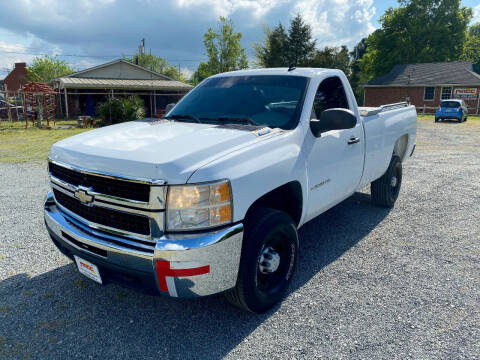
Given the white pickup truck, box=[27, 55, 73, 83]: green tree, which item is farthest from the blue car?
box=[27, 55, 73, 83]: green tree

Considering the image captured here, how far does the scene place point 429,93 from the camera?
123 feet

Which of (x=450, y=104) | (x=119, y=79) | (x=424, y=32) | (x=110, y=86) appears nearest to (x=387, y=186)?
(x=450, y=104)

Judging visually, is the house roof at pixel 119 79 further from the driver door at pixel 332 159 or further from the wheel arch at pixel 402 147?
the driver door at pixel 332 159

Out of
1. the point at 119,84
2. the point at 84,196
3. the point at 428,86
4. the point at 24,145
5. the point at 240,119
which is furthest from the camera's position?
the point at 428,86

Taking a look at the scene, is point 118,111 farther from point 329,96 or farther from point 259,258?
point 259,258

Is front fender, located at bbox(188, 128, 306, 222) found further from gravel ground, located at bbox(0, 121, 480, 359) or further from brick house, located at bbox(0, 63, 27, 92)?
brick house, located at bbox(0, 63, 27, 92)

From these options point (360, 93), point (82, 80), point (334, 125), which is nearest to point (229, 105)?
point (334, 125)

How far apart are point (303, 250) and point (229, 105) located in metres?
1.82

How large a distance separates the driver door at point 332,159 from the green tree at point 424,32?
48.5 m

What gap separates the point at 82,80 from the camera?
2844 cm

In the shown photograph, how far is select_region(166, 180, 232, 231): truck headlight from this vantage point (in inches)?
89.4

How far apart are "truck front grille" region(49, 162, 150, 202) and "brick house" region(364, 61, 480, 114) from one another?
38909 mm

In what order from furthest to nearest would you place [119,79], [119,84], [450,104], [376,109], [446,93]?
1. [446,93]
2. [119,79]
3. [119,84]
4. [450,104]
5. [376,109]

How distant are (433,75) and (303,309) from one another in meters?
40.9
